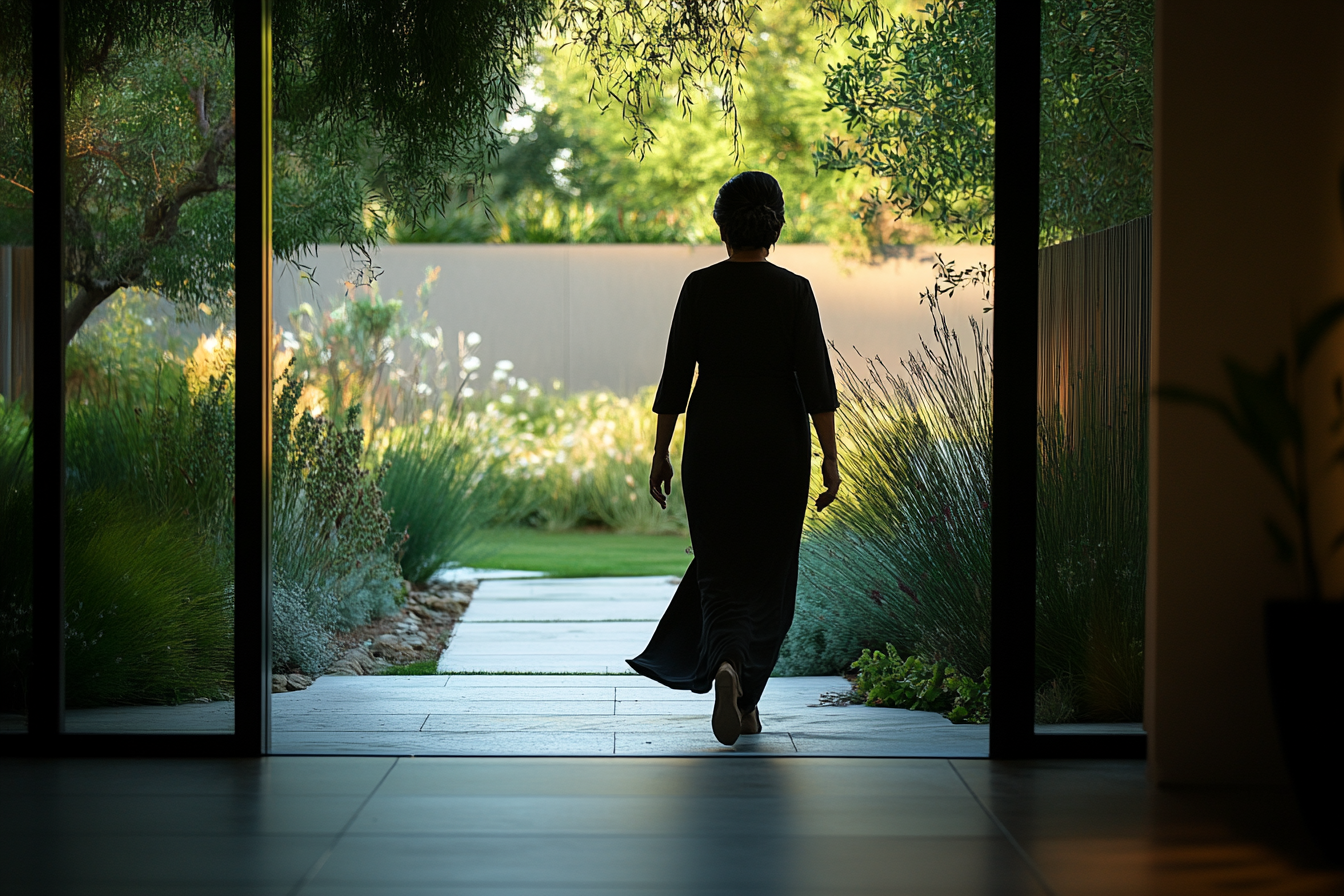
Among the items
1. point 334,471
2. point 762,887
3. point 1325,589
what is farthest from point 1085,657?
point 334,471

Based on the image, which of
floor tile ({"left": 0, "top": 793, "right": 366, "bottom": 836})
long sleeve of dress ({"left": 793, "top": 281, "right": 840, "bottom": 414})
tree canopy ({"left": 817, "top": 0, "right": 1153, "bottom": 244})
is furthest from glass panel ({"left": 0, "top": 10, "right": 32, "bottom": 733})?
tree canopy ({"left": 817, "top": 0, "right": 1153, "bottom": 244})

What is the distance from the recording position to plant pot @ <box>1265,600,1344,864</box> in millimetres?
2398

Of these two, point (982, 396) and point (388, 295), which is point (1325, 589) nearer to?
point (982, 396)

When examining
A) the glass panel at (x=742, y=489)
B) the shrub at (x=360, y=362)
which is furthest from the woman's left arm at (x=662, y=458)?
the shrub at (x=360, y=362)

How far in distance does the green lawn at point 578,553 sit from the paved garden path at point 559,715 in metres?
1.93

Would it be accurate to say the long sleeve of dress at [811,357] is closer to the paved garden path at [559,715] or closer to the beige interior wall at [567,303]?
the paved garden path at [559,715]

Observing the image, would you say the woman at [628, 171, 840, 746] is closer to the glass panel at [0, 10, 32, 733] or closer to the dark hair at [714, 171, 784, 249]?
the dark hair at [714, 171, 784, 249]

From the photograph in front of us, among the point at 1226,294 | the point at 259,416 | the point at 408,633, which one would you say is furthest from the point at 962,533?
the point at 408,633

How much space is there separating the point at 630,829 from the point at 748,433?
1189mm

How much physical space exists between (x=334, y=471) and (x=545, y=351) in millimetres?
5547

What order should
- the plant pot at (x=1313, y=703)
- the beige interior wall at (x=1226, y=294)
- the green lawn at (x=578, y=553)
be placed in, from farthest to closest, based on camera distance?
the green lawn at (x=578, y=553) → the beige interior wall at (x=1226, y=294) → the plant pot at (x=1313, y=703)

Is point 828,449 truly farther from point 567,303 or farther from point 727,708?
point 567,303

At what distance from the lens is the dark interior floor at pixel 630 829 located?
232cm

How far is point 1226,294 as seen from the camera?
289cm
